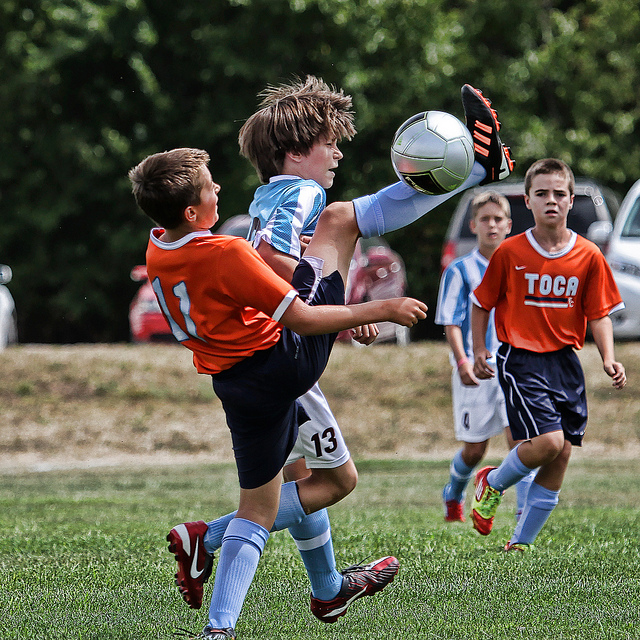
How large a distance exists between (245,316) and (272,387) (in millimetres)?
259

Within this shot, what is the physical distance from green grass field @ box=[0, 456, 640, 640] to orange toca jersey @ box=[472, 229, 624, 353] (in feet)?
3.50

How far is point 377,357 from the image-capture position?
13812mm

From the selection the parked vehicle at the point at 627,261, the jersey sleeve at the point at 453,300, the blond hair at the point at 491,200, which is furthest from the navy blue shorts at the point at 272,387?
the parked vehicle at the point at 627,261

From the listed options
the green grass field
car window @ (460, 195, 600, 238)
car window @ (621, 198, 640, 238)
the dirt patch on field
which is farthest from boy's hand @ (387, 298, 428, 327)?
car window @ (460, 195, 600, 238)

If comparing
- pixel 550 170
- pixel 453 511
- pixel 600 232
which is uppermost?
pixel 550 170

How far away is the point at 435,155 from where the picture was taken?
3.81 metres

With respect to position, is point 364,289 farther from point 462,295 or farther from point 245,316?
point 245,316

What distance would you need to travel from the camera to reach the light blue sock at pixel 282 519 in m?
3.85

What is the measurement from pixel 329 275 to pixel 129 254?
63.3 feet

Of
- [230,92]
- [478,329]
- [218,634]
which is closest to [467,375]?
[478,329]

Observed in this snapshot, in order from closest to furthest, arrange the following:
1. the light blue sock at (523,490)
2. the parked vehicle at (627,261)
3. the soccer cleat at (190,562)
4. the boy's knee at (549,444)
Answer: the soccer cleat at (190,562) < the boy's knee at (549,444) < the light blue sock at (523,490) < the parked vehicle at (627,261)

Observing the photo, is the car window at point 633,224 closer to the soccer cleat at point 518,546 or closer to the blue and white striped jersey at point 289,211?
the soccer cleat at point 518,546

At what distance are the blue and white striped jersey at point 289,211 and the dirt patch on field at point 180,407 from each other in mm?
8427

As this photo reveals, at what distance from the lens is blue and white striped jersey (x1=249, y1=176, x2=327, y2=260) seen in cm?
374
